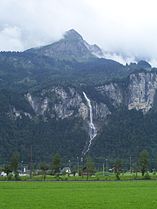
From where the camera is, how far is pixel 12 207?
38.4 meters

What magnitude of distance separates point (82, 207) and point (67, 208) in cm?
135

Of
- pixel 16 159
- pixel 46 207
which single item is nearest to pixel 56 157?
pixel 16 159

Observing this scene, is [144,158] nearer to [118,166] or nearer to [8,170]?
[118,166]

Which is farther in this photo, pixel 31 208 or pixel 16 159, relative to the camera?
pixel 16 159

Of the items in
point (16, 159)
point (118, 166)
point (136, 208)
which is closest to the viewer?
point (136, 208)

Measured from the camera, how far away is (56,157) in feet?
491

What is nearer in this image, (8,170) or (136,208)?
(136,208)

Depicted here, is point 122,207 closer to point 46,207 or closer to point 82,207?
point 82,207

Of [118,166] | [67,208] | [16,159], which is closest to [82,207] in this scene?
[67,208]

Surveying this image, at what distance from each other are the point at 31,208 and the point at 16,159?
354 feet

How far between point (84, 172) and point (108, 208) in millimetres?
128409

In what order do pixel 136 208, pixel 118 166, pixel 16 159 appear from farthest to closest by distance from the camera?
pixel 118 166, pixel 16 159, pixel 136 208

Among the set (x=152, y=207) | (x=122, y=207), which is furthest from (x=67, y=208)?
(x=152, y=207)

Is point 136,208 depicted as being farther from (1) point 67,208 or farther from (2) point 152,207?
(1) point 67,208
